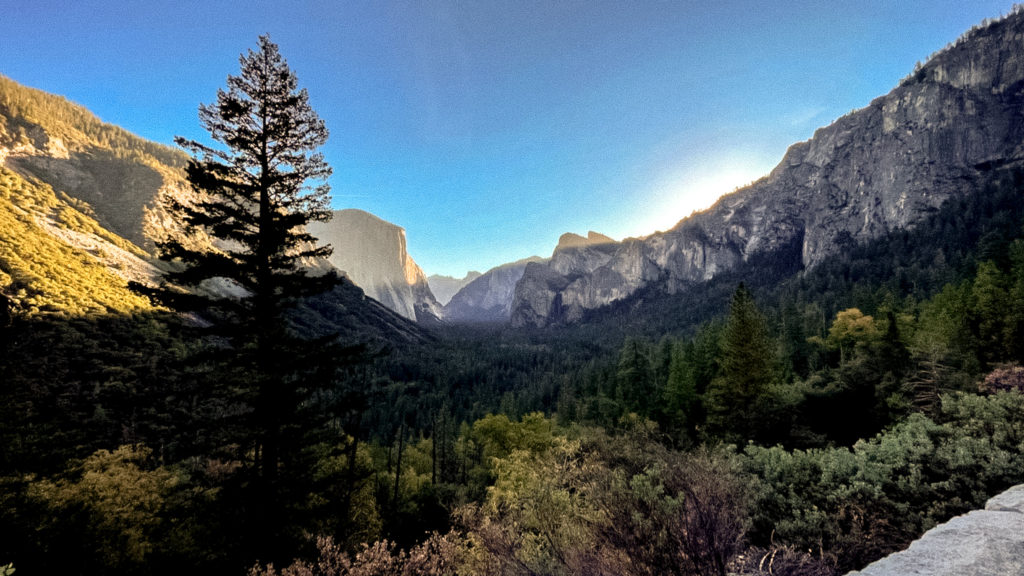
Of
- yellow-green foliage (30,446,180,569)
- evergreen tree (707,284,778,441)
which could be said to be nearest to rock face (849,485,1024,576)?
yellow-green foliage (30,446,180,569)

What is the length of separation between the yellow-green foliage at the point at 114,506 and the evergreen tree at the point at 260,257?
21.6ft

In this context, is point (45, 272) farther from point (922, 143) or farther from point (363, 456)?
point (922, 143)

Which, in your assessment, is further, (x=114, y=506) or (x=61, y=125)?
(x=61, y=125)

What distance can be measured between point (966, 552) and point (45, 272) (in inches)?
2996

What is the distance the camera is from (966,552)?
12.9 feet

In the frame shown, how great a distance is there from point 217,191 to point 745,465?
1785 centimetres

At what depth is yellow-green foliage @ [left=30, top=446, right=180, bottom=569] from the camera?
12.7 m

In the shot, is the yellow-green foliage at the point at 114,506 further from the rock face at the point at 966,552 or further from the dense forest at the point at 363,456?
the rock face at the point at 966,552

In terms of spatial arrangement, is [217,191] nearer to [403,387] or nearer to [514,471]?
[514,471]

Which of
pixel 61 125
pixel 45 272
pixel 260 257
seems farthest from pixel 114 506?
pixel 61 125

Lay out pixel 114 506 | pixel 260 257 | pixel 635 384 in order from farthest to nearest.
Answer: pixel 635 384
pixel 114 506
pixel 260 257

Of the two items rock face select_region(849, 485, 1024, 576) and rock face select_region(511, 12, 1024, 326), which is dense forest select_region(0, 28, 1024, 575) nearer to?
rock face select_region(849, 485, 1024, 576)

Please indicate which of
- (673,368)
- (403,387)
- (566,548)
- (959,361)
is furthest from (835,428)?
(403,387)

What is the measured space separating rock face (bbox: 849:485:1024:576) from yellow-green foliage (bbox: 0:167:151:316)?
4700 cm
